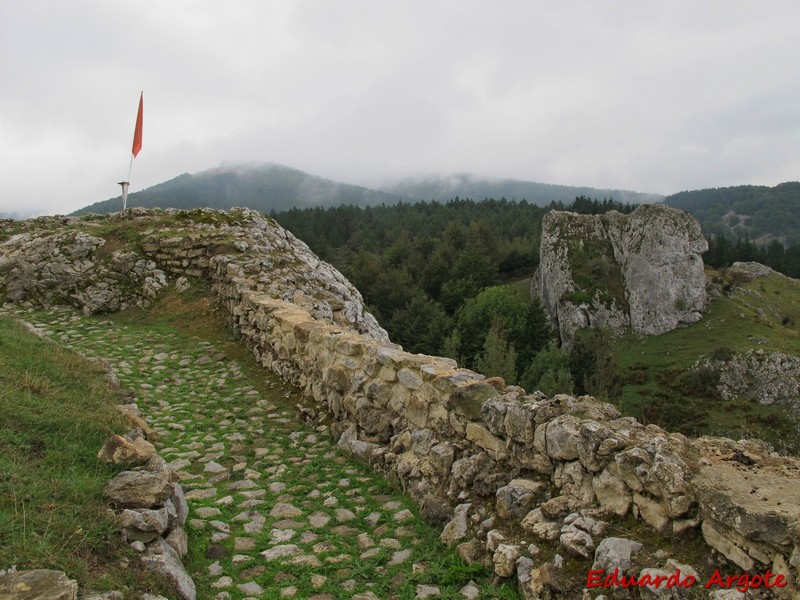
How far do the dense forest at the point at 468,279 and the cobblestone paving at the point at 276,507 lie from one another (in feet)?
75.0

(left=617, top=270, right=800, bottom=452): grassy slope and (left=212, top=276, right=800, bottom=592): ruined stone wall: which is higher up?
(left=212, top=276, right=800, bottom=592): ruined stone wall

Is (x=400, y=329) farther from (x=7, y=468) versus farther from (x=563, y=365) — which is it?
(x=7, y=468)

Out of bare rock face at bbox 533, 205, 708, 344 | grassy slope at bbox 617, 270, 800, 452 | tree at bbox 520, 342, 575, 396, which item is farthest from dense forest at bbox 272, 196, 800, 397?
bare rock face at bbox 533, 205, 708, 344

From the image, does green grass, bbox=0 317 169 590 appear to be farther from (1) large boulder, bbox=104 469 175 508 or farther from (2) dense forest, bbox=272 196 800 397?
(2) dense forest, bbox=272 196 800 397

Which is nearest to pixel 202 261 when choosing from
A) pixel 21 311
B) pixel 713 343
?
pixel 21 311

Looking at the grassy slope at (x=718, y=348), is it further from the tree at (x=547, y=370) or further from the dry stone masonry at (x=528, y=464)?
the dry stone masonry at (x=528, y=464)

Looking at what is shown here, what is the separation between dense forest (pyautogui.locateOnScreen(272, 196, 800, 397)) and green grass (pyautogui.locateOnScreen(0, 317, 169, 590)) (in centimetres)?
2554

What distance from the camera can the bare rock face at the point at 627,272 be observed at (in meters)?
52.4

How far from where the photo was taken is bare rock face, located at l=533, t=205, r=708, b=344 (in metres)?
52.4

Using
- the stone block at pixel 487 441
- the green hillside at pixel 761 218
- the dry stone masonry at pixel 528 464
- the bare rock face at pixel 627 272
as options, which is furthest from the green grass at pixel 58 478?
the green hillside at pixel 761 218

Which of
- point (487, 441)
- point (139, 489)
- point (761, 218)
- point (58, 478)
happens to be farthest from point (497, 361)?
point (761, 218)

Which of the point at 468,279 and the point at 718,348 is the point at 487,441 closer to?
the point at 718,348

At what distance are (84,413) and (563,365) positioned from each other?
4201 centimetres

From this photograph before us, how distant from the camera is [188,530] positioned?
4816mm
